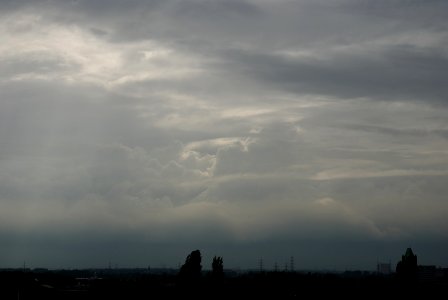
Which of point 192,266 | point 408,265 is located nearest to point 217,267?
point 192,266

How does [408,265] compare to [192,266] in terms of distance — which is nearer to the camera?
[192,266]

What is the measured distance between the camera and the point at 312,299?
140m

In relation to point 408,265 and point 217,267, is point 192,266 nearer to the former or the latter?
point 217,267

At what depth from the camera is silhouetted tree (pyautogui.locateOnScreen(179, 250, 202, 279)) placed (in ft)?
381

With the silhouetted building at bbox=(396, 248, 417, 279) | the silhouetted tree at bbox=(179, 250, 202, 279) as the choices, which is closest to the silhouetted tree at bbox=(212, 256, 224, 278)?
the silhouetted tree at bbox=(179, 250, 202, 279)

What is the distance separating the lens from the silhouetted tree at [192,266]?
116000 millimetres

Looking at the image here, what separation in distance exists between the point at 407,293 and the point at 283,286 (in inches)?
1058

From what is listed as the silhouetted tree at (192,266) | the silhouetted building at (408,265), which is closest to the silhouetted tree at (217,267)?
the silhouetted tree at (192,266)

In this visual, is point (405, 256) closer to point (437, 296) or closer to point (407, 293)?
point (407, 293)

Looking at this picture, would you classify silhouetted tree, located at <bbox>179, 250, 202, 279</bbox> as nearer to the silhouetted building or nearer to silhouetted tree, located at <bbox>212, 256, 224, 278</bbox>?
silhouetted tree, located at <bbox>212, 256, 224, 278</bbox>

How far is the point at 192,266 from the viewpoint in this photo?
117m

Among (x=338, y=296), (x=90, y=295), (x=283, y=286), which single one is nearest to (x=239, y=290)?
(x=283, y=286)

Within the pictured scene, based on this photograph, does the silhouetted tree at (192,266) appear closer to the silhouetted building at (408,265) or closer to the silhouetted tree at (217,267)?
the silhouetted tree at (217,267)

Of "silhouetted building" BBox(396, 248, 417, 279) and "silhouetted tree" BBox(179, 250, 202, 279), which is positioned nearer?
"silhouetted tree" BBox(179, 250, 202, 279)
